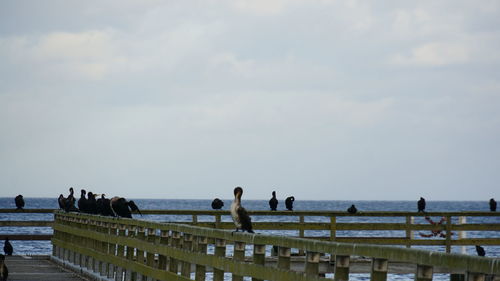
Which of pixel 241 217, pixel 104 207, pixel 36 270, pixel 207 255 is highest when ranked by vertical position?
pixel 104 207

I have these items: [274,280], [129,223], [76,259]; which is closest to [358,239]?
[76,259]

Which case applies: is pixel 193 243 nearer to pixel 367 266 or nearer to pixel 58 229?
pixel 367 266

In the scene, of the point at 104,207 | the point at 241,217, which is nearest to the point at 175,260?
the point at 241,217

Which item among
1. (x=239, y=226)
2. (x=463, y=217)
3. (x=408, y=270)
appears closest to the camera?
(x=239, y=226)

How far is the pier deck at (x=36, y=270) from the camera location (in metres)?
21.6

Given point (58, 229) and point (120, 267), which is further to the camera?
point (58, 229)

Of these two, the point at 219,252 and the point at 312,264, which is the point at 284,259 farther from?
the point at 219,252

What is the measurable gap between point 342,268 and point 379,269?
0.69 m

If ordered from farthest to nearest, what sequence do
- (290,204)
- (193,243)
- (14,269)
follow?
1. (290,204)
2. (14,269)
3. (193,243)

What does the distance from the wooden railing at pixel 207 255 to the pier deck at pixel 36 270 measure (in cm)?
37

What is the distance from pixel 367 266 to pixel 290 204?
15.4 metres

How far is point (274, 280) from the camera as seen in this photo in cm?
1059

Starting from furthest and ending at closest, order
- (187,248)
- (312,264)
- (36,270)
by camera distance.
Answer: (36,270) → (187,248) → (312,264)

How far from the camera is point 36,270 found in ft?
78.5
